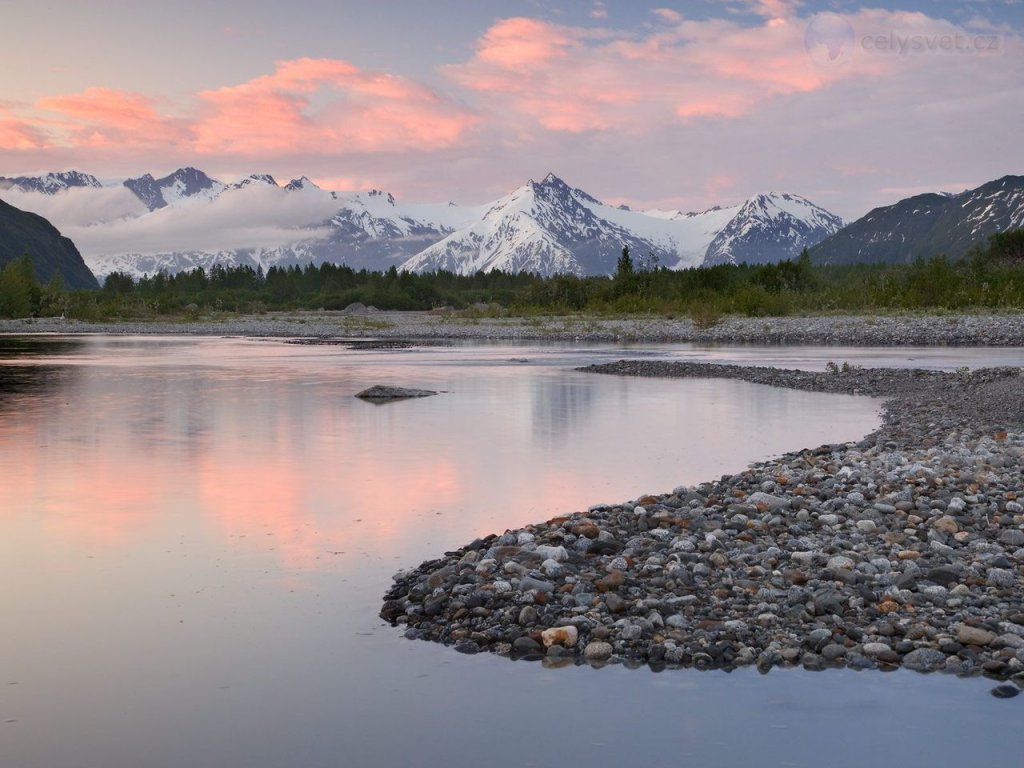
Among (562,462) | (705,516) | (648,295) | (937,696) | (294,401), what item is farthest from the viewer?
(648,295)

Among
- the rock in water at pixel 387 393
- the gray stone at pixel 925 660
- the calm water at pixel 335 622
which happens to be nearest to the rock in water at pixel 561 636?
the calm water at pixel 335 622

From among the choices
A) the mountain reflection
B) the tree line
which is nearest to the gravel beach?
the mountain reflection

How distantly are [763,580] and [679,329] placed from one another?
2554 inches

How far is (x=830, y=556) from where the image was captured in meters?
9.67

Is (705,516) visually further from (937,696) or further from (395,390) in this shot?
(395,390)

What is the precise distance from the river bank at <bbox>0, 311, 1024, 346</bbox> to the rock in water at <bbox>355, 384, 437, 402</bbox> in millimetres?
35474

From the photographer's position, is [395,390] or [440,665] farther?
[395,390]

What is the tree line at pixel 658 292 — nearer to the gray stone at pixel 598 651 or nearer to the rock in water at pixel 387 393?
the rock in water at pixel 387 393

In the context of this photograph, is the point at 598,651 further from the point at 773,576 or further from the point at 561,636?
the point at 773,576

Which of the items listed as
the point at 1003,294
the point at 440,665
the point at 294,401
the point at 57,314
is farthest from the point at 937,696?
the point at 57,314

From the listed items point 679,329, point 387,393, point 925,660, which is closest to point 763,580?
point 925,660

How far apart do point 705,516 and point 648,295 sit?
91417mm

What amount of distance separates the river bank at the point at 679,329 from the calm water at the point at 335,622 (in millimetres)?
39849

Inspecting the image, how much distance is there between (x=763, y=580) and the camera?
9.13 metres
